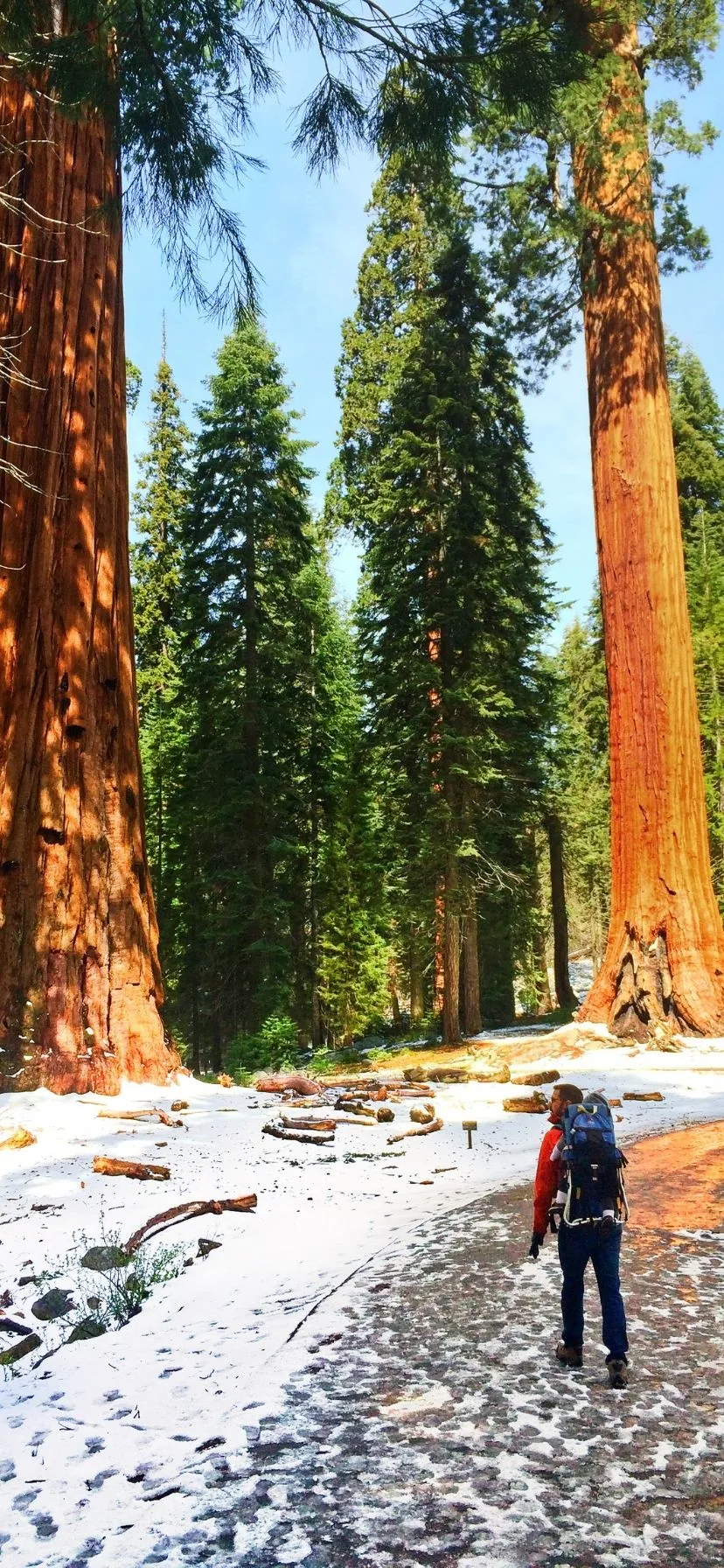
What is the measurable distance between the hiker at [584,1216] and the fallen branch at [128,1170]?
120 inches

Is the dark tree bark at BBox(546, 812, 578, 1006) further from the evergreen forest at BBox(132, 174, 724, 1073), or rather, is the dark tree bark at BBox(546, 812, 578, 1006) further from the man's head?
the man's head

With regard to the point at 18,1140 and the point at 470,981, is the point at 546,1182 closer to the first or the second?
the point at 18,1140

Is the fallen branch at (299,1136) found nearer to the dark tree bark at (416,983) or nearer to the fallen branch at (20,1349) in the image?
the fallen branch at (20,1349)

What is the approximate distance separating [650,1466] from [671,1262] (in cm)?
206

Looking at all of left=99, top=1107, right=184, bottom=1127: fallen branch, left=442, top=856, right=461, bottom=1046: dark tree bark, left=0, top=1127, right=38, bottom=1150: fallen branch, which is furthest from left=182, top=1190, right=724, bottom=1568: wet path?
left=442, top=856, right=461, bottom=1046: dark tree bark

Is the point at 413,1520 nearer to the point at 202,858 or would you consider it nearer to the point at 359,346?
the point at 202,858

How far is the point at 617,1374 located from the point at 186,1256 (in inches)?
96.5

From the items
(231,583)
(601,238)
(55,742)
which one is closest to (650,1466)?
(55,742)

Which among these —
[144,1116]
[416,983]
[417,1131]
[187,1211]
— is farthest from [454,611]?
[416,983]

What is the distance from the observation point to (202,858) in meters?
23.7

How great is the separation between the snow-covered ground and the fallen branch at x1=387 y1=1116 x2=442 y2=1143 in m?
0.11

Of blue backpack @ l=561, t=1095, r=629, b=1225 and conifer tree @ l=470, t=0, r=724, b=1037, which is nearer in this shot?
blue backpack @ l=561, t=1095, r=629, b=1225

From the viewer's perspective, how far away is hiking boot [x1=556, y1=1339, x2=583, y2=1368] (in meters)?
3.43

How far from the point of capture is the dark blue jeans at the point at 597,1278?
134 inches
